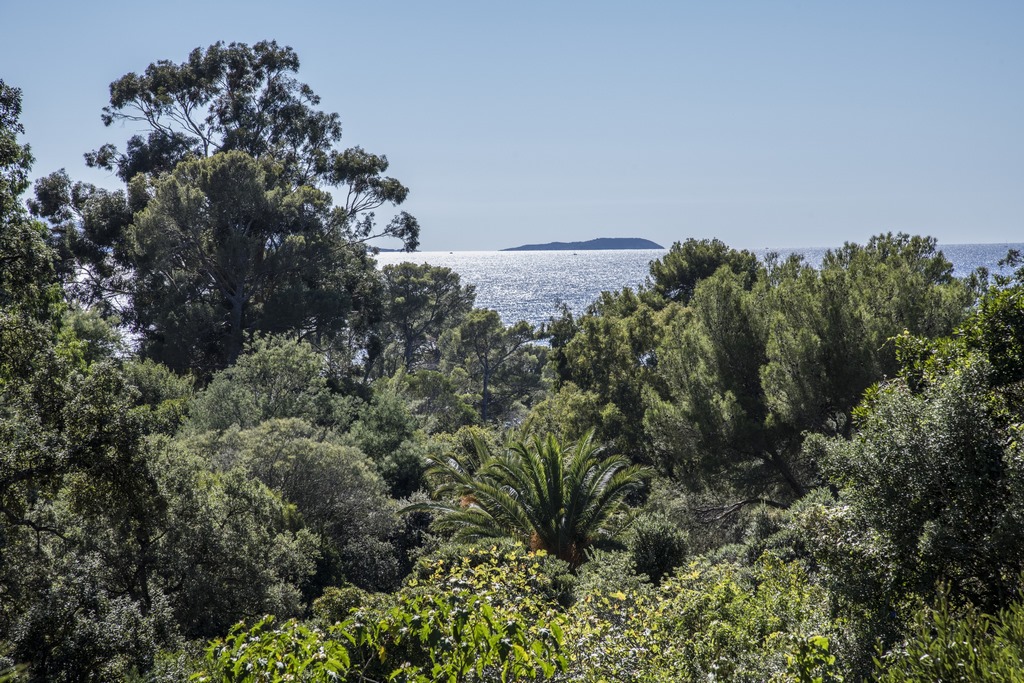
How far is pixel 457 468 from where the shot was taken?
20.0m

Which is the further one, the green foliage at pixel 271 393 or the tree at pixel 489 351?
the tree at pixel 489 351

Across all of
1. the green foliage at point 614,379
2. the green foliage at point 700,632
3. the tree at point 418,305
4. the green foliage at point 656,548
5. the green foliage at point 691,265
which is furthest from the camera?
the tree at point 418,305

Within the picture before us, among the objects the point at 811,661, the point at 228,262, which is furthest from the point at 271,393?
the point at 811,661

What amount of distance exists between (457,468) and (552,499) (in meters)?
5.41

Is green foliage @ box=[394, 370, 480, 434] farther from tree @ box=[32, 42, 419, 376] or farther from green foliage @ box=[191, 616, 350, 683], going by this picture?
green foliage @ box=[191, 616, 350, 683]

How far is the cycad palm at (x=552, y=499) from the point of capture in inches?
588

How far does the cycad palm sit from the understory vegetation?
2.3 inches

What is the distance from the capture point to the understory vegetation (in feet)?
20.8

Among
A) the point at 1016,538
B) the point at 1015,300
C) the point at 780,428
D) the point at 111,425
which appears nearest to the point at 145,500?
the point at 111,425

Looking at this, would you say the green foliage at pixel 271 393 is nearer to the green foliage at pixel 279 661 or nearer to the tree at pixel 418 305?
the green foliage at pixel 279 661

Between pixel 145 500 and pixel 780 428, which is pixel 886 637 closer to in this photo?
pixel 145 500

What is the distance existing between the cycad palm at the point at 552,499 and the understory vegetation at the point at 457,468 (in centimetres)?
6

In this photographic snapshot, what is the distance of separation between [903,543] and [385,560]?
14210mm

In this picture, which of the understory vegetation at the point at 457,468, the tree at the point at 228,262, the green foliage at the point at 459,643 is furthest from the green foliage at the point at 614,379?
the green foliage at the point at 459,643
